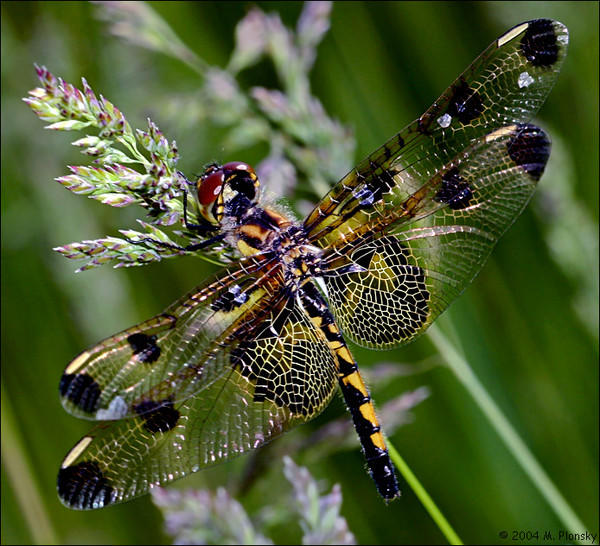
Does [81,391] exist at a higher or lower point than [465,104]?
lower

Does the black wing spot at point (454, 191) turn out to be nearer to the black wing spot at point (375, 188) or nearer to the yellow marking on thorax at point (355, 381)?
the black wing spot at point (375, 188)

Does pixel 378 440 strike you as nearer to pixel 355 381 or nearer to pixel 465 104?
pixel 355 381

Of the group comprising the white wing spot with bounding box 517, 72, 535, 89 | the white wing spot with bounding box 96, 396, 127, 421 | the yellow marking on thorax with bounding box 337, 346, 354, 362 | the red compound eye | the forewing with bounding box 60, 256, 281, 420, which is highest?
the red compound eye

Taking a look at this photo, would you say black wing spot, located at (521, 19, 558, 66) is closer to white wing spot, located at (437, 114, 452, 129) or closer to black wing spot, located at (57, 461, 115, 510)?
white wing spot, located at (437, 114, 452, 129)

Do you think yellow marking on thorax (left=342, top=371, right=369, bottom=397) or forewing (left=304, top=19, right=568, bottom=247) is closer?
forewing (left=304, top=19, right=568, bottom=247)

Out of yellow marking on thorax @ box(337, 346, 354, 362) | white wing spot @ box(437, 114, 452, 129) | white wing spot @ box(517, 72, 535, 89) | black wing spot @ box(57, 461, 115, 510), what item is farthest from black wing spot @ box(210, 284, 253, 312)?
white wing spot @ box(517, 72, 535, 89)

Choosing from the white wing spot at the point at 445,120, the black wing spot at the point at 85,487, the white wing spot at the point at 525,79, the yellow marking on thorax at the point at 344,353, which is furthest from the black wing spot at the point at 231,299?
the white wing spot at the point at 525,79

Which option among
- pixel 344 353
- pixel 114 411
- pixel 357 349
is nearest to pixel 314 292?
pixel 344 353
